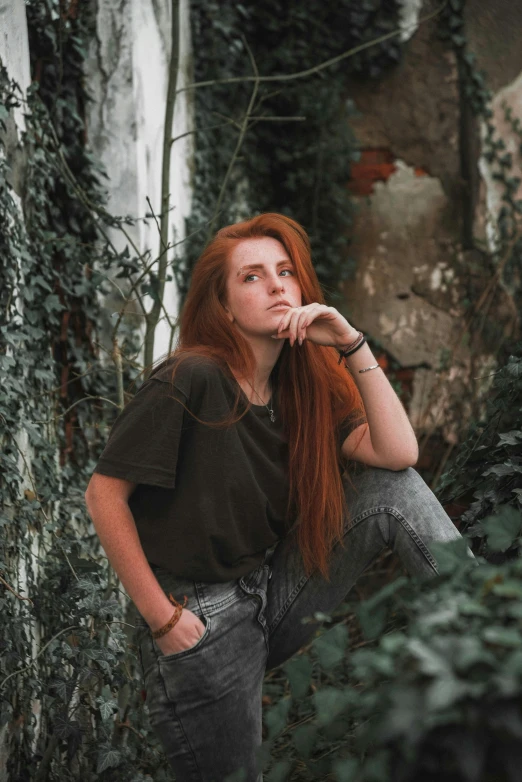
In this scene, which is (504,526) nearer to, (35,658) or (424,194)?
(35,658)

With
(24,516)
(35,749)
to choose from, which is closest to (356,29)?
(24,516)

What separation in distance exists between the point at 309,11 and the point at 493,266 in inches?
65.9

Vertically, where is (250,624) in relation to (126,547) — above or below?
below

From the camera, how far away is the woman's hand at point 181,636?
1.73m

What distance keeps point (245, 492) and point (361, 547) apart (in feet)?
0.99

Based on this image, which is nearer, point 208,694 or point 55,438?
point 208,694

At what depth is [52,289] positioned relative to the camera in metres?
2.72

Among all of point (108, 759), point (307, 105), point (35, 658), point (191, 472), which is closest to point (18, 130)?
point (191, 472)

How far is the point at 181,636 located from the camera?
1735 mm

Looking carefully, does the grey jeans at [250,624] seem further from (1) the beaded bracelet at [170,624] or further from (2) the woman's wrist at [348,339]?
(2) the woman's wrist at [348,339]

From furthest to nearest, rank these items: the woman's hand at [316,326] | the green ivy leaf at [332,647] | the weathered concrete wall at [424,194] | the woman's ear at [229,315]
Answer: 1. the weathered concrete wall at [424,194]
2. the woman's ear at [229,315]
3. the woman's hand at [316,326]
4. the green ivy leaf at [332,647]

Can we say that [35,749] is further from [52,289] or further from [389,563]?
[389,563]

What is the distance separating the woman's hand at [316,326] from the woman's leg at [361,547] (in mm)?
323

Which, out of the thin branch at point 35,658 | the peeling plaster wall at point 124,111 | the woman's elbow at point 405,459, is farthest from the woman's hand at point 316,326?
the peeling plaster wall at point 124,111
